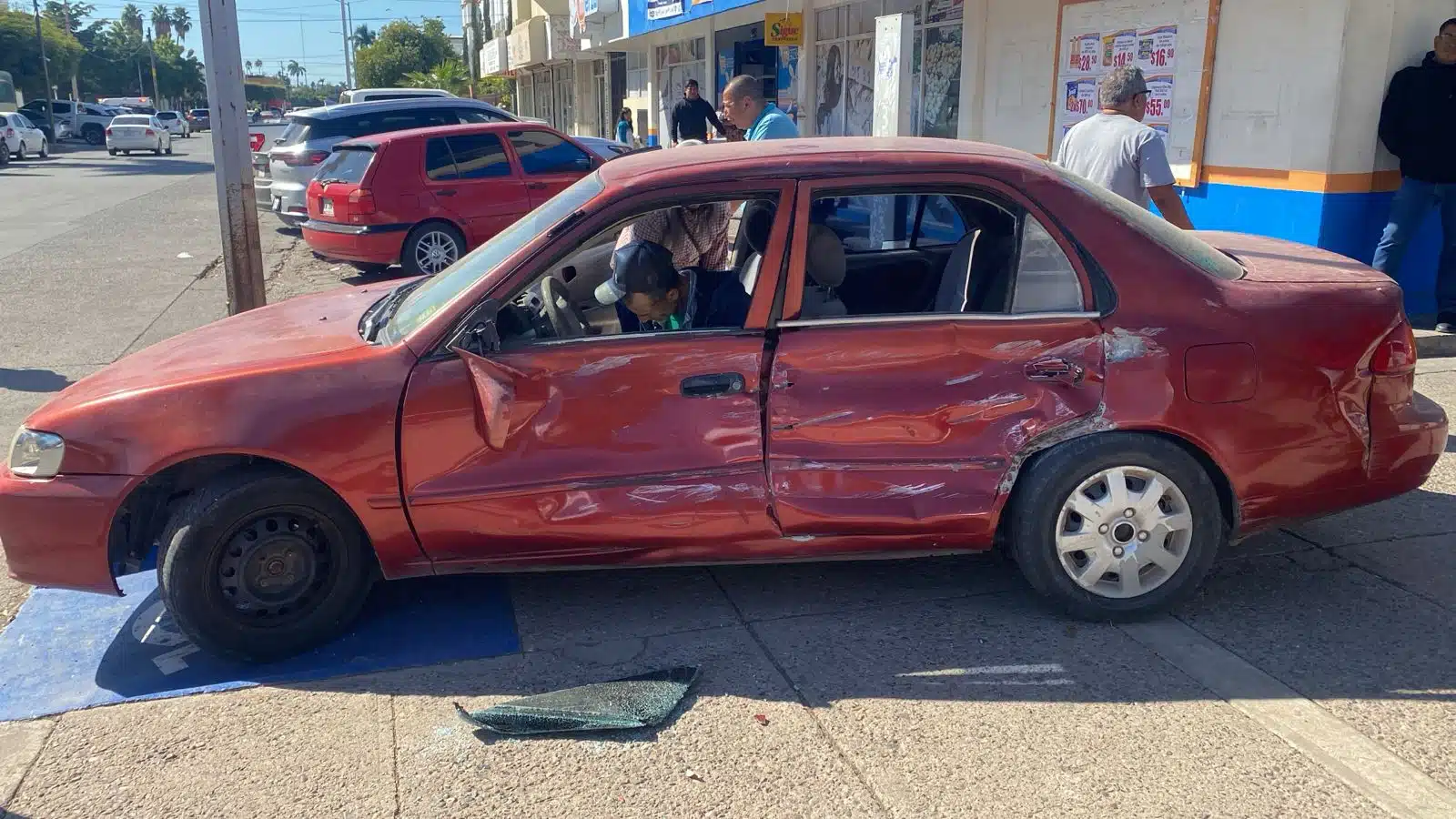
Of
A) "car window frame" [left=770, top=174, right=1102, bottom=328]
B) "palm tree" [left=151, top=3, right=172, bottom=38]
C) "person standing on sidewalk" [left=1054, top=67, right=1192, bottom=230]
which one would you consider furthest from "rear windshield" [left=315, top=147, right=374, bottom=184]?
"palm tree" [left=151, top=3, right=172, bottom=38]

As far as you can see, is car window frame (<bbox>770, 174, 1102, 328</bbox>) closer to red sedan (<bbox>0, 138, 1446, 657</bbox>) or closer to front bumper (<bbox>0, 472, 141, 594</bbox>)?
red sedan (<bbox>0, 138, 1446, 657</bbox>)

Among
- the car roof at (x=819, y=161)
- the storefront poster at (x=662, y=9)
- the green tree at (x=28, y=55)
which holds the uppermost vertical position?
Answer: the green tree at (x=28, y=55)

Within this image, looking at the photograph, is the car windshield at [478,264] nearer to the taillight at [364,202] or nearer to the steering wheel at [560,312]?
the steering wheel at [560,312]

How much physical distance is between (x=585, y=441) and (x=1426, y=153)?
6.23 meters

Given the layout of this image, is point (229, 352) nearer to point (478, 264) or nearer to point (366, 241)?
point (478, 264)

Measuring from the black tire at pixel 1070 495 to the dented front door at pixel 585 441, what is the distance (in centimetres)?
91

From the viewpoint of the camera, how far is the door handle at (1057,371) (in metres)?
3.80

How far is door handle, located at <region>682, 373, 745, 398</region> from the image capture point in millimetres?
3748

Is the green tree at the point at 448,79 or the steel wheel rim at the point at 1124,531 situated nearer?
the steel wheel rim at the point at 1124,531

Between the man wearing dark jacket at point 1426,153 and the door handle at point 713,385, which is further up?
the man wearing dark jacket at point 1426,153

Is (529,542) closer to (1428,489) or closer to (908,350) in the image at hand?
(908,350)

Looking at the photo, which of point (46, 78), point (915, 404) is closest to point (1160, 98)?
point (915, 404)

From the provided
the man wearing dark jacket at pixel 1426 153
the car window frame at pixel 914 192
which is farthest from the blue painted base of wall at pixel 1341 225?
the car window frame at pixel 914 192

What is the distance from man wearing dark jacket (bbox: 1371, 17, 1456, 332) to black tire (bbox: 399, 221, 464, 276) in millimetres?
7952
